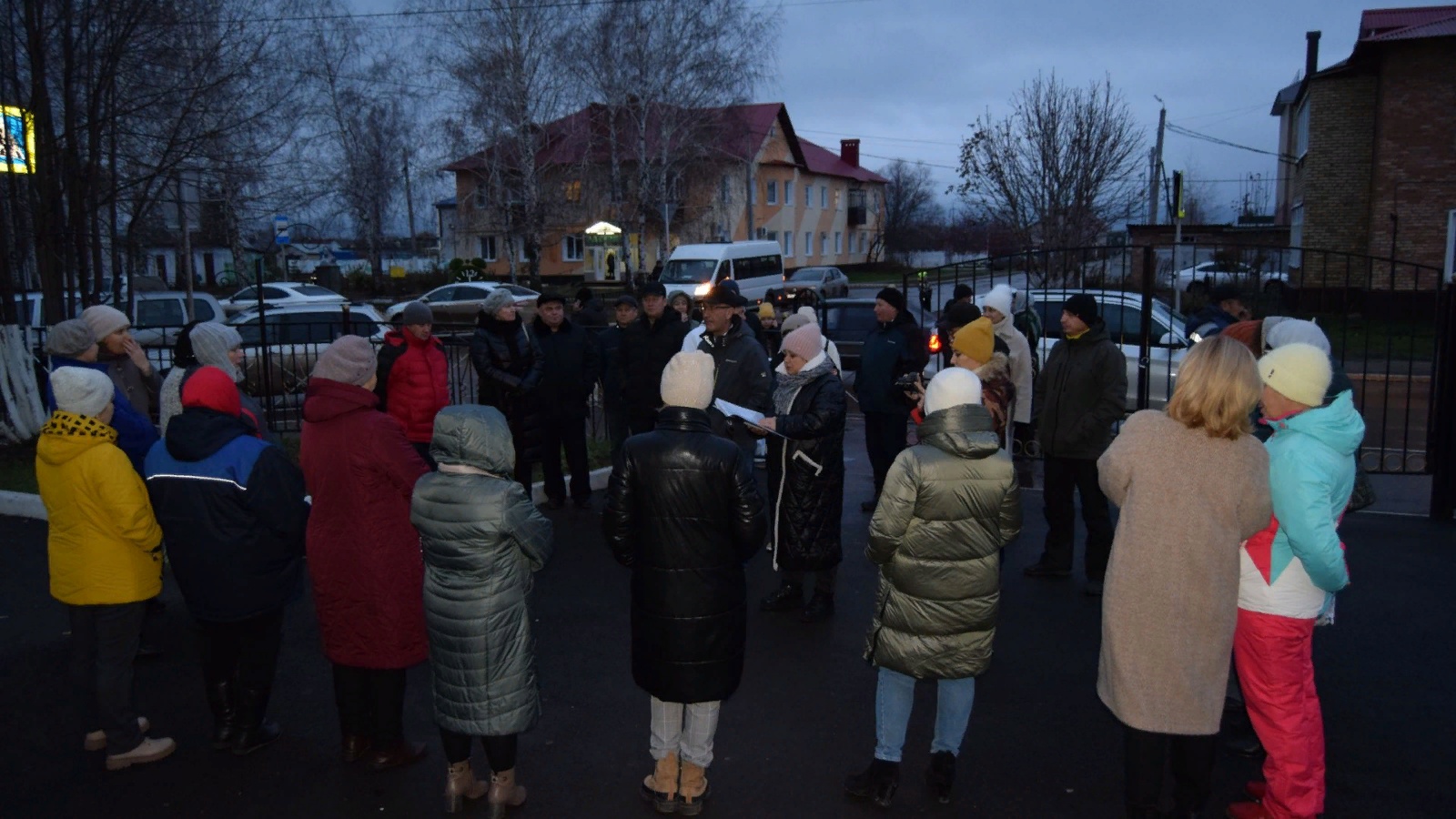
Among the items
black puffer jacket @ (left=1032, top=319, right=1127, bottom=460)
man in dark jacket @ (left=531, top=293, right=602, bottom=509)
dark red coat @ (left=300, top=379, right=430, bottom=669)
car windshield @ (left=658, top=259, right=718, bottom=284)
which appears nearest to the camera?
dark red coat @ (left=300, top=379, right=430, bottom=669)

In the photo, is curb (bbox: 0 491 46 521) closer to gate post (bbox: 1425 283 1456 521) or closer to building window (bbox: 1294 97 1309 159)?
gate post (bbox: 1425 283 1456 521)

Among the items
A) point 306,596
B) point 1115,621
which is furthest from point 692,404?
point 306,596

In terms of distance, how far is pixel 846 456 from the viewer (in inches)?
Result: 425

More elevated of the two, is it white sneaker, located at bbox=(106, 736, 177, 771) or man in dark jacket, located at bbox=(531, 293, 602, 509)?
man in dark jacket, located at bbox=(531, 293, 602, 509)

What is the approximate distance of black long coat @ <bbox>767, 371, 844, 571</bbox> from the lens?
5.55m

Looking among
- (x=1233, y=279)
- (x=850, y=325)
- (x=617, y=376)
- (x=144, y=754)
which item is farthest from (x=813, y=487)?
(x=850, y=325)

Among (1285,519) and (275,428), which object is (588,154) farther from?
(1285,519)

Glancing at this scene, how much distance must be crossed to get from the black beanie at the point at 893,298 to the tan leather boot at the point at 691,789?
421cm

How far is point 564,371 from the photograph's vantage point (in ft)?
26.9

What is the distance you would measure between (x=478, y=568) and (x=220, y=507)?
122 cm

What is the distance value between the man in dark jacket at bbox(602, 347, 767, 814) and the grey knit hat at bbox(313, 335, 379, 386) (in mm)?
1165

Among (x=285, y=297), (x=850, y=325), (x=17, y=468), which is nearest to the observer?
(x=17, y=468)

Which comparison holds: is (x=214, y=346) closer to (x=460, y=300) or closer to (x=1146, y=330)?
(x=1146, y=330)

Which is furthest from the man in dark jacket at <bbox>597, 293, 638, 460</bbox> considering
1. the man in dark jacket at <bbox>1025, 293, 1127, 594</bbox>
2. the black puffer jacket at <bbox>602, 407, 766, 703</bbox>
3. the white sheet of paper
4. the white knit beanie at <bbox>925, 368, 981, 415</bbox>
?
the white knit beanie at <bbox>925, 368, 981, 415</bbox>
